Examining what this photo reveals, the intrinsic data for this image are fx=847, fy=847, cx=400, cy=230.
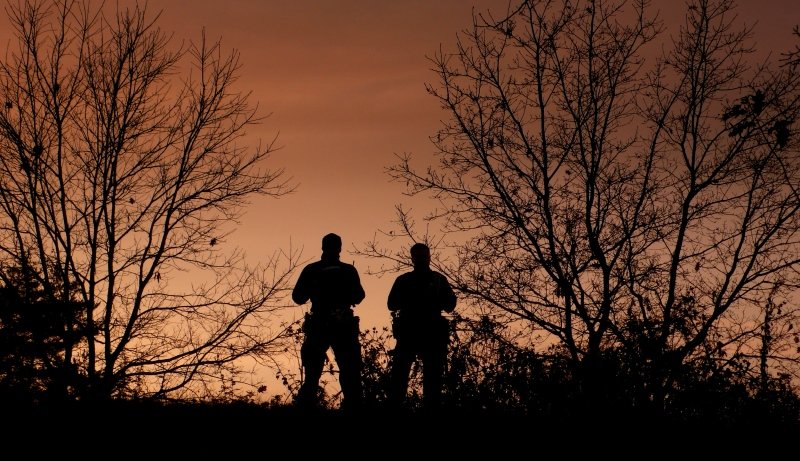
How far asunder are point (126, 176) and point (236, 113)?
208 centimetres

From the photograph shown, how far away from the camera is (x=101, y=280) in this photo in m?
12.7

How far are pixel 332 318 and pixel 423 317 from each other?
1024 millimetres

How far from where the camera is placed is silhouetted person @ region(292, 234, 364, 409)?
9391 millimetres

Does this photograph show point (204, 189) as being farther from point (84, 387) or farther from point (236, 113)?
point (84, 387)

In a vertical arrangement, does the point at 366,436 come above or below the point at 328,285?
below

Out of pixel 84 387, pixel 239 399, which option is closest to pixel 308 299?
pixel 239 399

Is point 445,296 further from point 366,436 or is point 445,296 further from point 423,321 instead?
point 366,436

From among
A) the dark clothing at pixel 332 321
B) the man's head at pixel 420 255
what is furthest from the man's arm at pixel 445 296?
the dark clothing at pixel 332 321

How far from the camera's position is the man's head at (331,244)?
935 cm

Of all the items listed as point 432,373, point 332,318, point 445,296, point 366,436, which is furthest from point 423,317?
point 366,436

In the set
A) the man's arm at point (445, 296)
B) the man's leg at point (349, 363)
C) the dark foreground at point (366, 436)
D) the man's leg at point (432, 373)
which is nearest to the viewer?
the dark foreground at point (366, 436)

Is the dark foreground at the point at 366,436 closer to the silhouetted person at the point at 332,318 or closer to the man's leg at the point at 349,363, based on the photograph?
the man's leg at the point at 349,363

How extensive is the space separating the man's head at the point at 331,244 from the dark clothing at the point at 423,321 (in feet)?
2.50

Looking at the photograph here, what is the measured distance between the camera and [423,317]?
923cm
